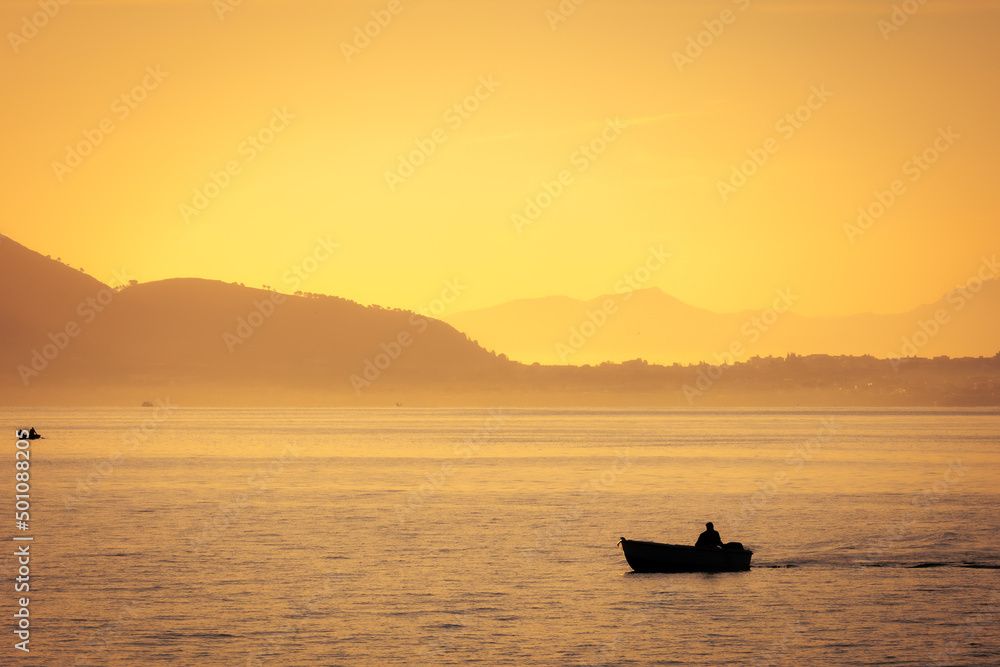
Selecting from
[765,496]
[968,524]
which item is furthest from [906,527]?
[765,496]

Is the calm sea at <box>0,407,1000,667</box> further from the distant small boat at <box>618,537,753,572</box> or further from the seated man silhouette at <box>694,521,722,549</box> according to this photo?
the seated man silhouette at <box>694,521,722,549</box>

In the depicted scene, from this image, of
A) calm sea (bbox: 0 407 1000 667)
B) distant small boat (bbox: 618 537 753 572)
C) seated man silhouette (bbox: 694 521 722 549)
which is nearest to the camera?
calm sea (bbox: 0 407 1000 667)

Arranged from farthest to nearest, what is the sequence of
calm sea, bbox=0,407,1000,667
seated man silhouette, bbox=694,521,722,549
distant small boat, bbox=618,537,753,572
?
1. seated man silhouette, bbox=694,521,722,549
2. distant small boat, bbox=618,537,753,572
3. calm sea, bbox=0,407,1000,667

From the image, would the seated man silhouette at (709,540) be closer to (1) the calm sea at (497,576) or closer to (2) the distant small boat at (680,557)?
(2) the distant small boat at (680,557)

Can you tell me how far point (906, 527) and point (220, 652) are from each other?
174ft

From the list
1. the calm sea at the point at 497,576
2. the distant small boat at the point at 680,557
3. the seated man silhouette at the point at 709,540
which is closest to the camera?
the calm sea at the point at 497,576

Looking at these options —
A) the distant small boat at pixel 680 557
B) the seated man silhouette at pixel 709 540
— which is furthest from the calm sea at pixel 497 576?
the seated man silhouette at pixel 709 540

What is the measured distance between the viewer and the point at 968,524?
7300 centimetres

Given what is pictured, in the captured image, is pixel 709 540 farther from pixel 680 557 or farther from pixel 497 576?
pixel 497 576

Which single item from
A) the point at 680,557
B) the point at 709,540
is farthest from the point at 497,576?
the point at 709,540

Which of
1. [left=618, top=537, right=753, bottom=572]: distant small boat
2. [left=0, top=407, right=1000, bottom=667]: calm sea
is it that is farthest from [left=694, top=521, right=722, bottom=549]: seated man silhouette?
[left=0, top=407, right=1000, bottom=667]: calm sea

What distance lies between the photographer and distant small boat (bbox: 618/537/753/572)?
50.1 meters

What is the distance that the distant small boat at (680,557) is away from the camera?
164 feet

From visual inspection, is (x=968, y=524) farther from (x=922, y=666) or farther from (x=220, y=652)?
(x=220, y=652)
